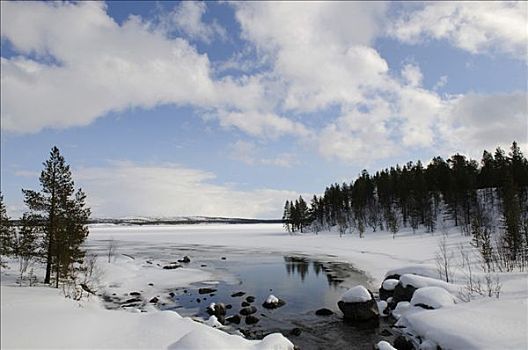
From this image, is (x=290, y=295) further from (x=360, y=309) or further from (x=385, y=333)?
(x=385, y=333)

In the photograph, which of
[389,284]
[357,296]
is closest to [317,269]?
[389,284]

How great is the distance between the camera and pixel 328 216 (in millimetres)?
117562

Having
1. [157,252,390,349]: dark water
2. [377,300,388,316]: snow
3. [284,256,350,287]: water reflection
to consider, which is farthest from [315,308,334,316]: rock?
[284,256,350,287]: water reflection

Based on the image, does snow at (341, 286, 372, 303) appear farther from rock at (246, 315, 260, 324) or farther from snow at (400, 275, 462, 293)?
rock at (246, 315, 260, 324)

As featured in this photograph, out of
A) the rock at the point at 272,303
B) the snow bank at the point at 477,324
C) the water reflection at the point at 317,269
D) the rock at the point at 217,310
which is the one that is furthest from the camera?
the water reflection at the point at 317,269

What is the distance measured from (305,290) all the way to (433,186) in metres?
63.4

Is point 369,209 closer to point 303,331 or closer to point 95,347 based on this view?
point 303,331

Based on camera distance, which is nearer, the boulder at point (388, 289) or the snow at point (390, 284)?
the boulder at point (388, 289)

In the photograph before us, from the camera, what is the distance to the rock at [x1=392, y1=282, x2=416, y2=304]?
22.7 meters

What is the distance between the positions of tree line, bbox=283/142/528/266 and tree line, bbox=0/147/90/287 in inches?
1842

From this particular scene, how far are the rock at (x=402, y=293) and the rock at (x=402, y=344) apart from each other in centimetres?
609

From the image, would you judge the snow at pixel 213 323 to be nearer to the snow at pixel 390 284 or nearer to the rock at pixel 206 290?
the rock at pixel 206 290

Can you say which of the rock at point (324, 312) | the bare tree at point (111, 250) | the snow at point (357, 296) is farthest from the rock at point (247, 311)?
the bare tree at point (111, 250)

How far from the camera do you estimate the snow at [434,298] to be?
1856 centimetres
